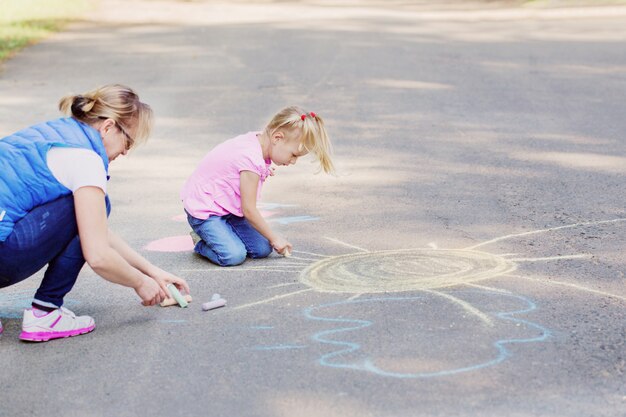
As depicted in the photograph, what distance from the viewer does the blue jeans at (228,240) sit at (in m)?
4.85

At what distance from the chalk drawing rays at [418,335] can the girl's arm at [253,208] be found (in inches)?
31.9

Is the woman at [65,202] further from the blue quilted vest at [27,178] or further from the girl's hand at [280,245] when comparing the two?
the girl's hand at [280,245]

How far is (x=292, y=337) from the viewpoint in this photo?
376cm

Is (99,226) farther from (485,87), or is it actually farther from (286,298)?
(485,87)

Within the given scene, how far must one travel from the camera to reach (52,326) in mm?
3873

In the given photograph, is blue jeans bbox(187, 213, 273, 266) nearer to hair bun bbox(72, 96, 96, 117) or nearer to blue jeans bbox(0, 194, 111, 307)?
blue jeans bbox(0, 194, 111, 307)

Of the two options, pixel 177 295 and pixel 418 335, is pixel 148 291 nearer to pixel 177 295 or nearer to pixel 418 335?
pixel 177 295

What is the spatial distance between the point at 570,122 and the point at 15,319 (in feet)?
18.1

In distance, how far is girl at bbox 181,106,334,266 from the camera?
4.84 metres

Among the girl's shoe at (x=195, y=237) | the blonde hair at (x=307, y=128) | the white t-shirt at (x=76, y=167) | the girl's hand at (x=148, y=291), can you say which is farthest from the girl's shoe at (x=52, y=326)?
the blonde hair at (x=307, y=128)

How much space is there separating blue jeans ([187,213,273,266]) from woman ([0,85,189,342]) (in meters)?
0.93

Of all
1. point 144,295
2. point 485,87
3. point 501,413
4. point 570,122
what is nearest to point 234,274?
point 144,295

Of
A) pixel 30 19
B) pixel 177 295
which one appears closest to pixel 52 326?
pixel 177 295

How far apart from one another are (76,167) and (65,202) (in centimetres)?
16
